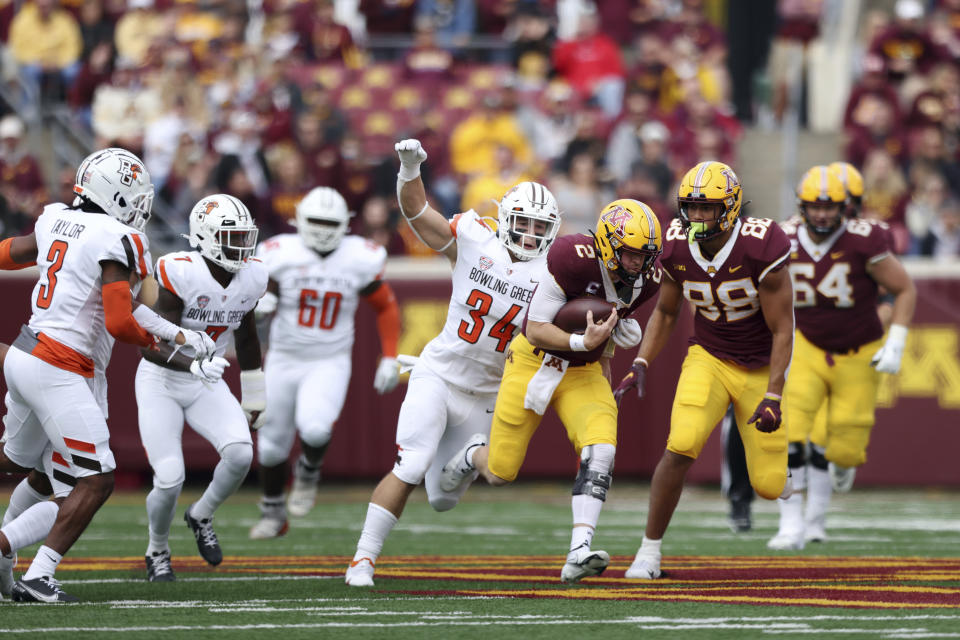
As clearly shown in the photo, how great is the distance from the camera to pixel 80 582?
5.96 metres

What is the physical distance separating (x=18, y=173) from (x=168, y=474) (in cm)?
643

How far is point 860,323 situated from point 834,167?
0.84 meters

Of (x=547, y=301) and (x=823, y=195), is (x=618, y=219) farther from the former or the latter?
(x=823, y=195)

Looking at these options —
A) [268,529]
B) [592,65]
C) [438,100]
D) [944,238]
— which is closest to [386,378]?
[268,529]

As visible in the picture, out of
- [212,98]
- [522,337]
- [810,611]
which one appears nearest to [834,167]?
[522,337]

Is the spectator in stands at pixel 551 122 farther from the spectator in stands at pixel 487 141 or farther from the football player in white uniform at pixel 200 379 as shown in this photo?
the football player in white uniform at pixel 200 379

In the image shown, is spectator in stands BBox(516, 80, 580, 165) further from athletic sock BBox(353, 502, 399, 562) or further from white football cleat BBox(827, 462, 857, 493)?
athletic sock BBox(353, 502, 399, 562)

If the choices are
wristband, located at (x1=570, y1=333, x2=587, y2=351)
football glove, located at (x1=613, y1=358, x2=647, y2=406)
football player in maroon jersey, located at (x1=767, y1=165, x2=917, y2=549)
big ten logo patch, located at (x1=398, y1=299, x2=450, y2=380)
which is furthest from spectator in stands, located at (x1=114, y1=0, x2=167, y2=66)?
wristband, located at (x1=570, y1=333, x2=587, y2=351)

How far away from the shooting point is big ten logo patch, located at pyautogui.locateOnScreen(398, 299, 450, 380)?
430 inches

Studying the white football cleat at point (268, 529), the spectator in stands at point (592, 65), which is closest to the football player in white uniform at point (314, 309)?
the white football cleat at point (268, 529)

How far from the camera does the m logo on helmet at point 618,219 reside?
572 centimetres

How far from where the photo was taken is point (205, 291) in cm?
643

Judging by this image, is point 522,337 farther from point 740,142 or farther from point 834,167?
point 740,142

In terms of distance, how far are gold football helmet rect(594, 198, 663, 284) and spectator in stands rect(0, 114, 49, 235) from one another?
6.88 meters
